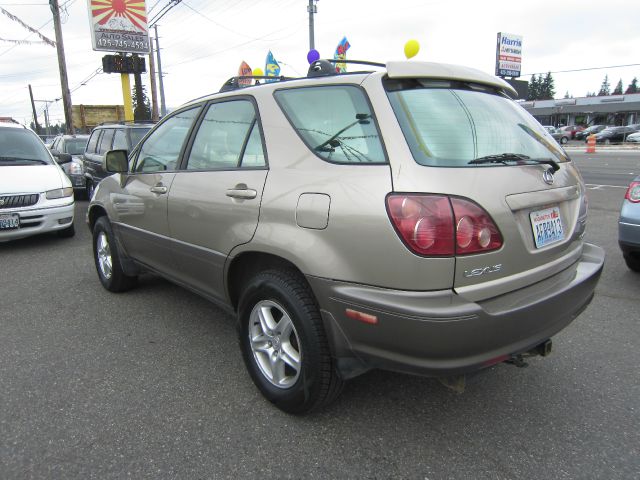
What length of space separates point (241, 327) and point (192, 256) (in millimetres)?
661

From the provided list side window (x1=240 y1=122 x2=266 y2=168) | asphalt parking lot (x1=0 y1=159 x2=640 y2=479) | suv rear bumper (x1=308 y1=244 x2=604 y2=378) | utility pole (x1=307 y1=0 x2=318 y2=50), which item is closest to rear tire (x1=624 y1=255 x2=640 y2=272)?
asphalt parking lot (x1=0 y1=159 x2=640 y2=479)

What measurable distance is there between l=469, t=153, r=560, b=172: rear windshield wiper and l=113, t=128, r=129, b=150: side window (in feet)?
27.7

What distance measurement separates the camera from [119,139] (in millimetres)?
9281

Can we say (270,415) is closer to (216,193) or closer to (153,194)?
(216,193)

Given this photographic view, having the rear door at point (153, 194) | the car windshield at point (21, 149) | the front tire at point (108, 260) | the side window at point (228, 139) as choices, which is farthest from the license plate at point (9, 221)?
the side window at point (228, 139)

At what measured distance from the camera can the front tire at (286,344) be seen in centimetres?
219

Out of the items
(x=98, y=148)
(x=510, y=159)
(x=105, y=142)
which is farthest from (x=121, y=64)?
(x=510, y=159)

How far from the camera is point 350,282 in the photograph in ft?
6.52

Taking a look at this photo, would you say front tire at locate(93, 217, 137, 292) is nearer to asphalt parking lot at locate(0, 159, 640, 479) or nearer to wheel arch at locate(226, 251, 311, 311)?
asphalt parking lot at locate(0, 159, 640, 479)

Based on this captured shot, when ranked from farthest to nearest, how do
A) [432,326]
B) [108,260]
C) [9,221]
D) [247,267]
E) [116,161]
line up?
[9,221] → [108,260] → [116,161] → [247,267] → [432,326]

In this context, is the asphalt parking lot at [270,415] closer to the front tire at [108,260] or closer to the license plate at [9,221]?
the front tire at [108,260]

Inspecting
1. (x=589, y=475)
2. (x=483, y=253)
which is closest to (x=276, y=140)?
(x=483, y=253)

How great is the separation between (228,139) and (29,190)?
15.4ft

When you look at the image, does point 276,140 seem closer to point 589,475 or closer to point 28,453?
A: point 28,453
